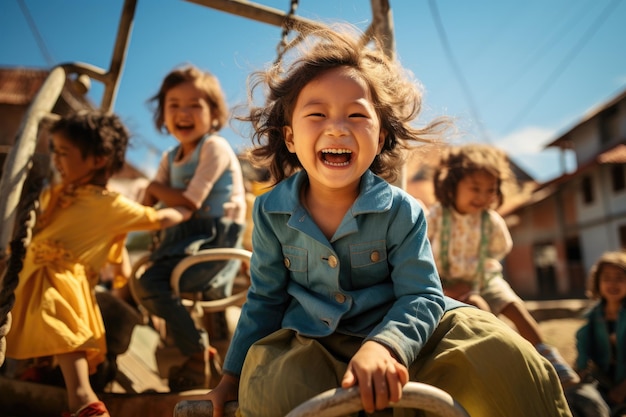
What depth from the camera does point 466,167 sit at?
2.91 meters

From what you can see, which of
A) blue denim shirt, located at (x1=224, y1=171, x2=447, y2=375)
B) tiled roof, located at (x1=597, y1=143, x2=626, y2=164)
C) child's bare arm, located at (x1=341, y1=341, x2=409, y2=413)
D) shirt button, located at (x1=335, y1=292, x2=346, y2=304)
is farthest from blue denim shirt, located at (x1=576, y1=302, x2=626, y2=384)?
tiled roof, located at (x1=597, y1=143, x2=626, y2=164)

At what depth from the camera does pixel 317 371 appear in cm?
119

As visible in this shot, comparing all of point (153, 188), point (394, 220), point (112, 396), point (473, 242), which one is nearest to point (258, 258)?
point (394, 220)

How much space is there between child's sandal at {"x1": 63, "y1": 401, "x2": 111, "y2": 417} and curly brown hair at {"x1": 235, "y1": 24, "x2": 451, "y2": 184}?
3.25 ft

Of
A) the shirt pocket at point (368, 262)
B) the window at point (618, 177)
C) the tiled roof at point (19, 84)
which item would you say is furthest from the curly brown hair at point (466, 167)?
the tiled roof at point (19, 84)

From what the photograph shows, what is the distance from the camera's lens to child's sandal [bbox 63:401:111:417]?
1754 millimetres

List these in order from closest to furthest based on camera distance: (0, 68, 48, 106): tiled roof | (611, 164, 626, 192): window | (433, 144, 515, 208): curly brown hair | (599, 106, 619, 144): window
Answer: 1. (433, 144, 515, 208): curly brown hair
2. (611, 164, 626, 192): window
3. (0, 68, 48, 106): tiled roof
4. (599, 106, 619, 144): window

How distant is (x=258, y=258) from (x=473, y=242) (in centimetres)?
178

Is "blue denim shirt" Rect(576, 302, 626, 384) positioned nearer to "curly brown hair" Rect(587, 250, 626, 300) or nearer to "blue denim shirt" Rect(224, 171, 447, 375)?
"curly brown hair" Rect(587, 250, 626, 300)

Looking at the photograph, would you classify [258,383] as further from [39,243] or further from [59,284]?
[39,243]

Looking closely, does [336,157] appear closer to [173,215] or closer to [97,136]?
[173,215]

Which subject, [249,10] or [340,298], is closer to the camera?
[340,298]

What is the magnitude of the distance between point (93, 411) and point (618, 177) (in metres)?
22.6

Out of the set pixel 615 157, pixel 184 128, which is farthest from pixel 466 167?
pixel 615 157
